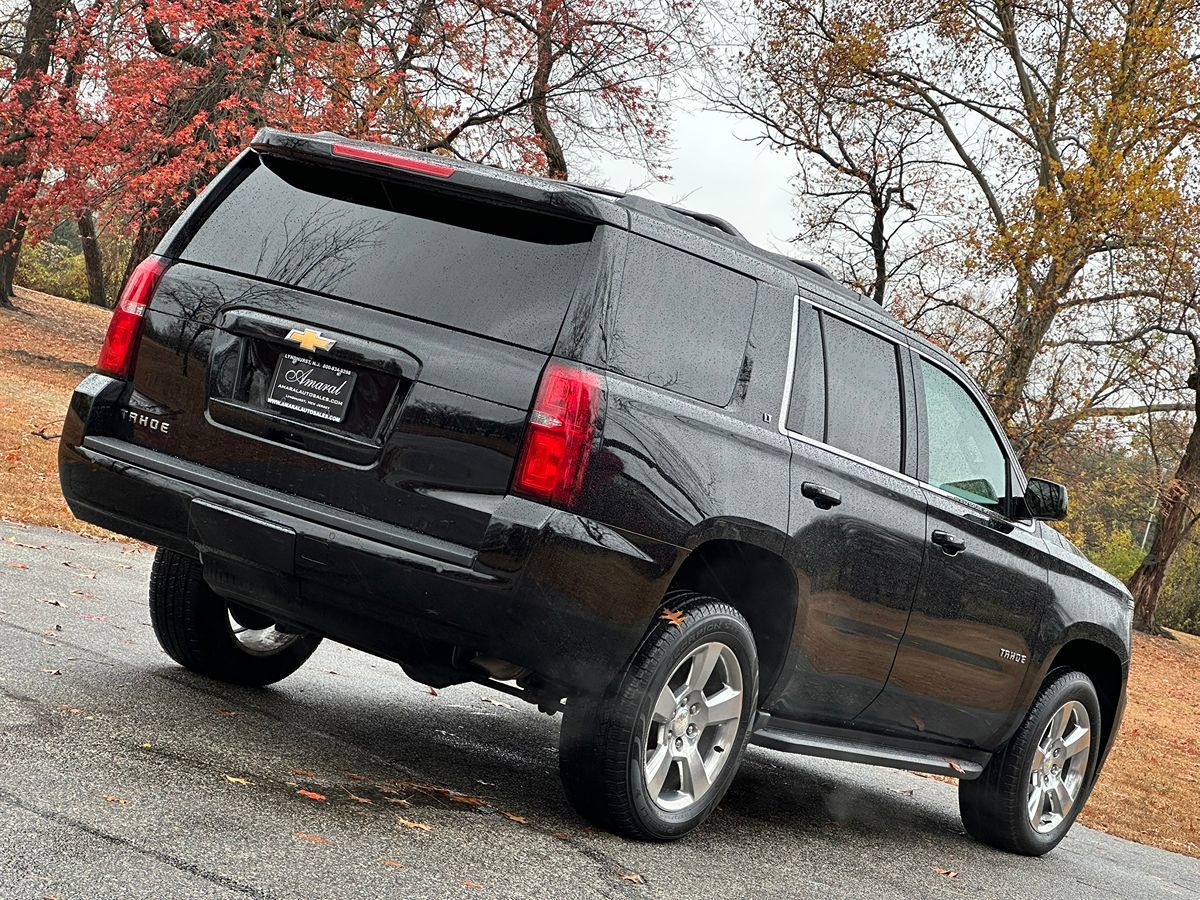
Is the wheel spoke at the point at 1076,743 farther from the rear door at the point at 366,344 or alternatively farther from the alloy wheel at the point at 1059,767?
the rear door at the point at 366,344

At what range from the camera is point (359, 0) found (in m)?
22.0

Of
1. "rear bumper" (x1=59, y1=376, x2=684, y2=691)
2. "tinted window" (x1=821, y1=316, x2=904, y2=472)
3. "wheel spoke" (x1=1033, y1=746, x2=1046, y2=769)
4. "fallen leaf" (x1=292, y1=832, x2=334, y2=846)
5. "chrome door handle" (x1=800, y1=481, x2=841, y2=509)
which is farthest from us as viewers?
"wheel spoke" (x1=1033, y1=746, x2=1046, y2=769)

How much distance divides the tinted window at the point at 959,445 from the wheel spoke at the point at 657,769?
1799mm

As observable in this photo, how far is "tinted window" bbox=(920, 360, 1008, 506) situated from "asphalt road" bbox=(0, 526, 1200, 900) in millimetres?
1543

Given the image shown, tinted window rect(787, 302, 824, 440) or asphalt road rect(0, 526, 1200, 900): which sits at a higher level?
tinted window rect(787, 302, 824, 440)

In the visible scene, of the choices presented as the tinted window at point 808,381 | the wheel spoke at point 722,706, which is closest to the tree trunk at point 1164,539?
the tinted window at point 808,381

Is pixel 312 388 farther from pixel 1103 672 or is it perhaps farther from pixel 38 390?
pixel 38 390

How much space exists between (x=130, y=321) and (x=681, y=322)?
1836 mm

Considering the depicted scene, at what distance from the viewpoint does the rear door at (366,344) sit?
415 cm

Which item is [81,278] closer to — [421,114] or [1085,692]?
[421,114]

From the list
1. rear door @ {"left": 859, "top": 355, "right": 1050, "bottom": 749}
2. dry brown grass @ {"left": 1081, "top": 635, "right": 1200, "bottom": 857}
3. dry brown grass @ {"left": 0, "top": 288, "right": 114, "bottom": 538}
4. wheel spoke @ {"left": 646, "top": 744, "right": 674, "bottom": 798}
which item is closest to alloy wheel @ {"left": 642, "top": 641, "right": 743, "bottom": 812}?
wheel spoke @ {"left": 646, "top": 744, "right": 674, "bottom": 798}

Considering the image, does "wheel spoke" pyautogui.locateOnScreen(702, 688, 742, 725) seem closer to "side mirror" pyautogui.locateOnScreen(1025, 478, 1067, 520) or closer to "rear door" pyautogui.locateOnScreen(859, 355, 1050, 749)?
"rear door" pyautogui.locateOnScreen(859, 355, 1050, 749)

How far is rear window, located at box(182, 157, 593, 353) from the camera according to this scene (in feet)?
14.0

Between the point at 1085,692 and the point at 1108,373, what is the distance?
19.4 metres
